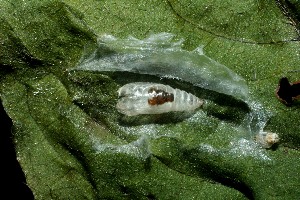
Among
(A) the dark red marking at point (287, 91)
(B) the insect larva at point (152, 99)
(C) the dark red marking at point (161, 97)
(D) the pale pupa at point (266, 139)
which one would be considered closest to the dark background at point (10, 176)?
(B) the insect larva at point (152, 99)

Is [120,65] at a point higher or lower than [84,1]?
lower

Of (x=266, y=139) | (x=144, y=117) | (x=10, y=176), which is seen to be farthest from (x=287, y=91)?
A: (x=10, y=176)

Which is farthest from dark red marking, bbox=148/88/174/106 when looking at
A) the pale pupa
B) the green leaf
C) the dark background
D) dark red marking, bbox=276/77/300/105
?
the dark background

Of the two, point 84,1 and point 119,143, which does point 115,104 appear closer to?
point 119,143

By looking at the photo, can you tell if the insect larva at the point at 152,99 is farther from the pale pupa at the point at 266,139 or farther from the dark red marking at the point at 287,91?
the dark red marking at the point at 287,91

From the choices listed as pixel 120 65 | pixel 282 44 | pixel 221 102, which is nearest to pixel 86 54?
pixel 120 65

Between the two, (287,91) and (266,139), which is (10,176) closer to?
(266,139)

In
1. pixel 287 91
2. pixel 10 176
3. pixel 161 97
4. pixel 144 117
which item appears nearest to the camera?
pixel 287 91

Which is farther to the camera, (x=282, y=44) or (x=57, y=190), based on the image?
(x=57, y=190)
